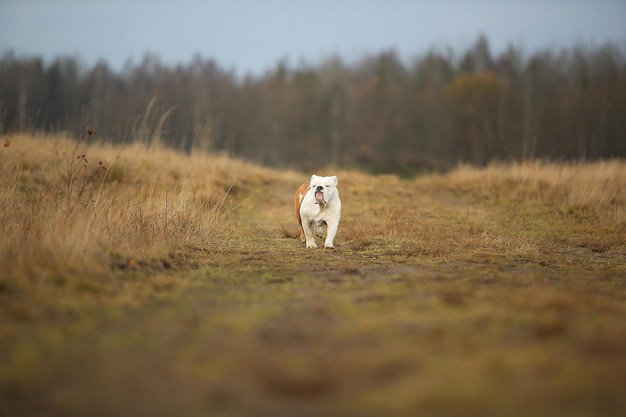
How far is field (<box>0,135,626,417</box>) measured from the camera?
106 inches

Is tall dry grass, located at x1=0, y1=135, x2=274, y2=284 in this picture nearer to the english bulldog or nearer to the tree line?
the english bulldog

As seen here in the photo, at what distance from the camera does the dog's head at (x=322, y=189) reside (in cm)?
808

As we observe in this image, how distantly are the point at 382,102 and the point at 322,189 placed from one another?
41.9m

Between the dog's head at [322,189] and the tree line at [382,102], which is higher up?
the tree line at [382,102]

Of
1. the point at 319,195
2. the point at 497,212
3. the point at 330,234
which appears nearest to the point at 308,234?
the point at 330,234

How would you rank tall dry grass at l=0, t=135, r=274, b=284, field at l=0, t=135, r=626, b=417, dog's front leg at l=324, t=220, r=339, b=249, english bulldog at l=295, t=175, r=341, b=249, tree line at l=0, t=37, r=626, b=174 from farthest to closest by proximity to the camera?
tree line at l=0, t=37, r=626, b=174
english bulldog at l=295, t=175, r=341, b=249
dog's front leg at l=324, t=220, r=339, b=249
tall dry grass at l=0, t=135, r=274, b=284
field at l=0, t=135, r=626, b=417

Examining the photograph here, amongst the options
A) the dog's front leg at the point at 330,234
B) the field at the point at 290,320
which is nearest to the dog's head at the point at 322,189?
the dog's front leg at the point at 330,234

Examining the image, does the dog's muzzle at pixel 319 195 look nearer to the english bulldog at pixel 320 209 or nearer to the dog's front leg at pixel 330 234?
the english bulldog at pixel 320 209

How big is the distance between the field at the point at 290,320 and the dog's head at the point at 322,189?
2.37ft

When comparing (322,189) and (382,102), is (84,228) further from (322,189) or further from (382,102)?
(382,102)

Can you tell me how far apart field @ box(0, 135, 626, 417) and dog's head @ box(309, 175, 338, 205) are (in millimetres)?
721

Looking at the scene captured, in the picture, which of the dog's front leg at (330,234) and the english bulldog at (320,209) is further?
the english bulldog at (320,209)

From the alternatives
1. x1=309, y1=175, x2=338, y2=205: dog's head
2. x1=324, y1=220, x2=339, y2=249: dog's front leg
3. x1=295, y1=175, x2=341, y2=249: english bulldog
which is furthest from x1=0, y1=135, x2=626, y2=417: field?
x1=309, y1=175, x2=338, y2=205: dog's head

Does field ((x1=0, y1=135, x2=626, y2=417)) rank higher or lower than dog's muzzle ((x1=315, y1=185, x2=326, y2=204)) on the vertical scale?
lower
